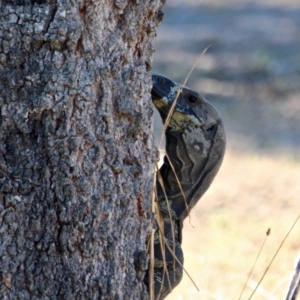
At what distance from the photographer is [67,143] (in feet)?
8.03

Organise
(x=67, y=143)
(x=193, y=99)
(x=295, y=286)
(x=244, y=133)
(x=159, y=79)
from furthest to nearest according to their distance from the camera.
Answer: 1. (x=244, y=133)
2. (x=193, y=99)
3. (x=159, y=79)
4. (x=295, y=286)
5. (x=67, y=143)

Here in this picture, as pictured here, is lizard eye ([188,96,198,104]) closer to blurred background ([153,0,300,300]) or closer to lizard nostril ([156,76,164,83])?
lizard nostril ([156,76,164,83])

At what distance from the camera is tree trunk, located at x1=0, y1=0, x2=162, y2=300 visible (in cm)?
240

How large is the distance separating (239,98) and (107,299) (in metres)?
8.82

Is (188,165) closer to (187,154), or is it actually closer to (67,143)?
(187,154)

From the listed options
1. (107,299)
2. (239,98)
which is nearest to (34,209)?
(107,299)

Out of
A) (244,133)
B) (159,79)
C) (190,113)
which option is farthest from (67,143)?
(244,133)

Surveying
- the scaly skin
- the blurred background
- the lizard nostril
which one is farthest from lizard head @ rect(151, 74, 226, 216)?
the blurred background

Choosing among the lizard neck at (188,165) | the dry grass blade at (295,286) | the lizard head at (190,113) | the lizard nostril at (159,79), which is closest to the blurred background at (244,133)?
the lizard neck at (188,165)

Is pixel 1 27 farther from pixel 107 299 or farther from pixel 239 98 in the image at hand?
pixel 239 98

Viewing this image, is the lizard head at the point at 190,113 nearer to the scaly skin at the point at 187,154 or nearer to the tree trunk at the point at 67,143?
the scaly skin at the point at 187,154

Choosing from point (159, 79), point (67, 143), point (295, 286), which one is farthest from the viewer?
point (159, 79)

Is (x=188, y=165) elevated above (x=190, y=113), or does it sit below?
below

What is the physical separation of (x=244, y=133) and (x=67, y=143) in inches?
296
